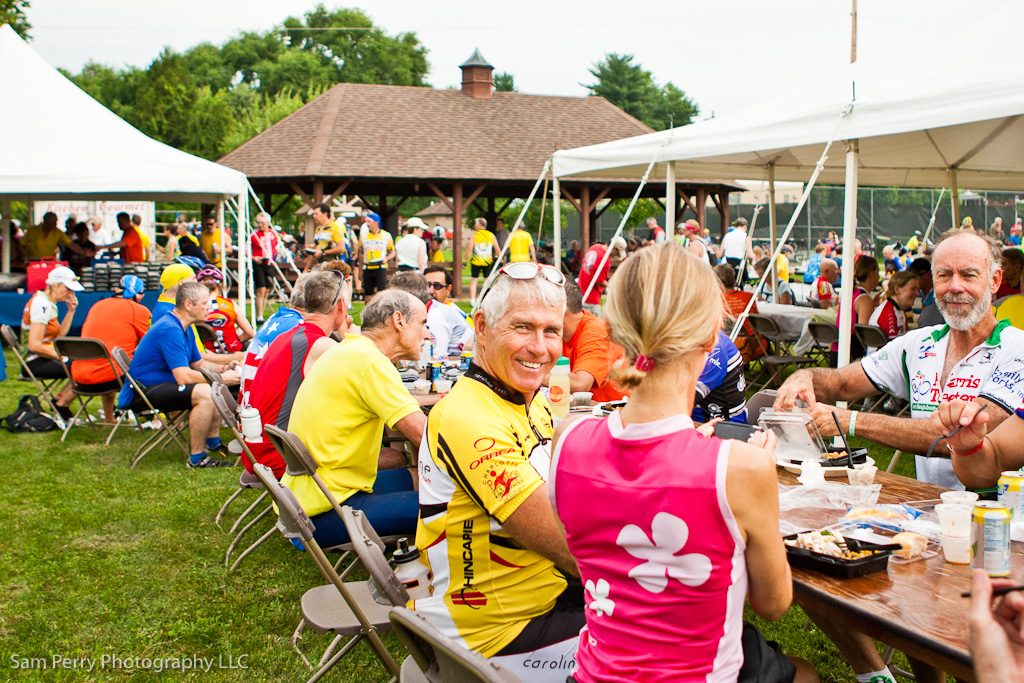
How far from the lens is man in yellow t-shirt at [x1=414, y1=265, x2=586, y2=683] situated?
2.36 m

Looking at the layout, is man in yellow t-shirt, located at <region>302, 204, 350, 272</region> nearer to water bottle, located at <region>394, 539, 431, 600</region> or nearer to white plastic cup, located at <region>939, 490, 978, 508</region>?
water bottle, located at <region>394, 539, 431, 600</region>

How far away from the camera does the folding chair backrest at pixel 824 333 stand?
9.23m

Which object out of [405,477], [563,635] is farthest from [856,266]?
[563,635]

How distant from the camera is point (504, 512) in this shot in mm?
2342

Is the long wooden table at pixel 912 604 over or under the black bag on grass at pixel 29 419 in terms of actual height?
over

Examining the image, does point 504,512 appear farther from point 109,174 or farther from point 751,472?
point 109,174

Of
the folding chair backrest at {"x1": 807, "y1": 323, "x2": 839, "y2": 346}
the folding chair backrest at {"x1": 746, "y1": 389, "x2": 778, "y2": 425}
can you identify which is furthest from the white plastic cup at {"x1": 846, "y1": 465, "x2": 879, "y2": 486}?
the folding chair backrest at {"x1": 807, "y1": 323, "x2": 839, "y2": 346}

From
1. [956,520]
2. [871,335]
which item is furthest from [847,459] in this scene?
[871,335]

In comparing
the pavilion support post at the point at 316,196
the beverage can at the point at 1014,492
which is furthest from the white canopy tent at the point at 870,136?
the pavilion support post at the point at 316,196

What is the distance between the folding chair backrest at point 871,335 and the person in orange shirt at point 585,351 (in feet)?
13.0

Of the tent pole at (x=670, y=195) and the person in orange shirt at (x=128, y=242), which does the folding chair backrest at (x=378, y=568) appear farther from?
→ the person in orange shirt at (x=128, y=242)

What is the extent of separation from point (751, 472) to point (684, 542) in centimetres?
18

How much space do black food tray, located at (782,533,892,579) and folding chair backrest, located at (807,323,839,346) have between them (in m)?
7.27

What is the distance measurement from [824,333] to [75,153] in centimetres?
903
